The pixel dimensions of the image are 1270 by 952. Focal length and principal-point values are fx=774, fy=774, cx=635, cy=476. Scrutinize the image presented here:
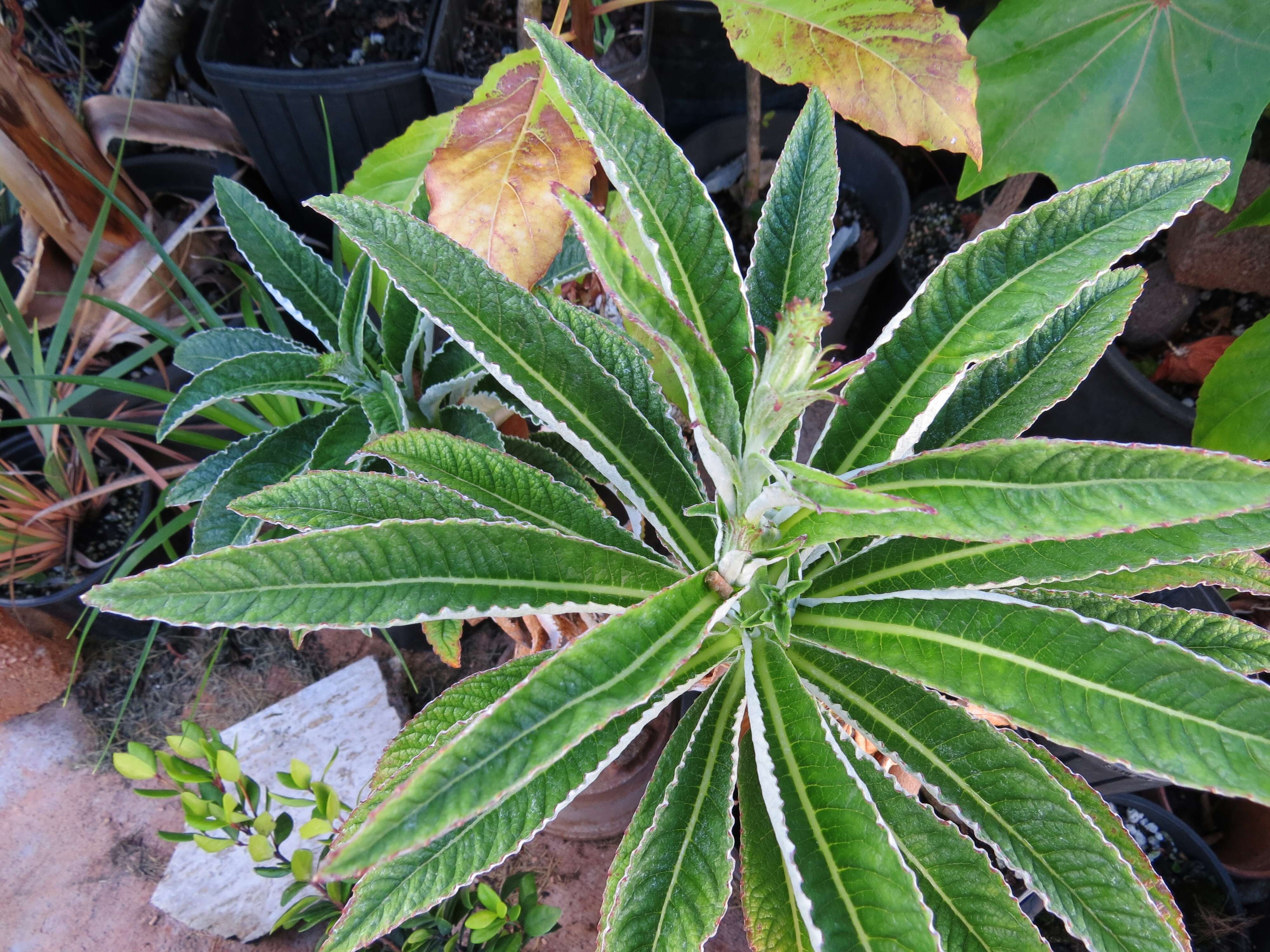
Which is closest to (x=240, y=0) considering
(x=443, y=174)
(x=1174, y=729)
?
(x=443, y=174)

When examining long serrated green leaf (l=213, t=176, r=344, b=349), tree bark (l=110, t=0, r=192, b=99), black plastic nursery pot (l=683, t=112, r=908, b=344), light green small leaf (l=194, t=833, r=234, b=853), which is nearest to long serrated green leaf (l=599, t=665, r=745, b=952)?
light green small leaf (l=194, t=833, r=234, b=853)

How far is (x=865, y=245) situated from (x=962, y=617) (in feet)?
4.45

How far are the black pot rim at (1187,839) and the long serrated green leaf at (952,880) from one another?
0.72 metres

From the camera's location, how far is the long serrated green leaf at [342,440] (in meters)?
0.97

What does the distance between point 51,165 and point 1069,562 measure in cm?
174

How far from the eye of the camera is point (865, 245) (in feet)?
5.91

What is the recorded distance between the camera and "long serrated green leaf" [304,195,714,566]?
0.70 meters

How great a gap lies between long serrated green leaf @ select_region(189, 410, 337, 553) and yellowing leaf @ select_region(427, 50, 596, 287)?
34cm

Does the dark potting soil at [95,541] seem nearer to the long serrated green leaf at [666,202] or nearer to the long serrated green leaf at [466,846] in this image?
the long serrated green leaf at [466,846]

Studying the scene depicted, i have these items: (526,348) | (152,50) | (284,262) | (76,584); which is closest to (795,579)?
(526,348)

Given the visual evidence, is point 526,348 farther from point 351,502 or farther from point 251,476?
point 251,476

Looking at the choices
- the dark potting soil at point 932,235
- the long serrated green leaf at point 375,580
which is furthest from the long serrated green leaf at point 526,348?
the dark potting soil at point 932,235

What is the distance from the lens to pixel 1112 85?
45.6 inches

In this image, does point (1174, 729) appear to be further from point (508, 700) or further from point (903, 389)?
point (508, 700)
